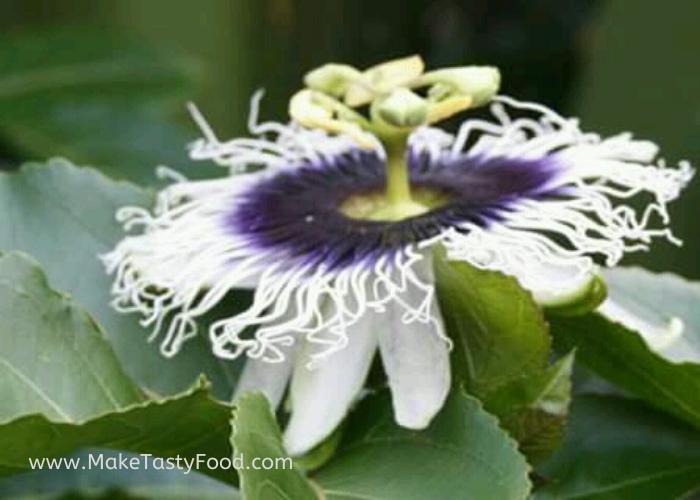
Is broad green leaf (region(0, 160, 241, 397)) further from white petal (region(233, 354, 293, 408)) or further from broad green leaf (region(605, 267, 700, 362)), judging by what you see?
broad green leaf (region(605, 267, 700, 362))

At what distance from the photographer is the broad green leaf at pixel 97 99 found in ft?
5.12

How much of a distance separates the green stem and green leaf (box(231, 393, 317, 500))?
0.50 feet

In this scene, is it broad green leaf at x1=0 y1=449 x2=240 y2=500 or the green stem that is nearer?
the green stem

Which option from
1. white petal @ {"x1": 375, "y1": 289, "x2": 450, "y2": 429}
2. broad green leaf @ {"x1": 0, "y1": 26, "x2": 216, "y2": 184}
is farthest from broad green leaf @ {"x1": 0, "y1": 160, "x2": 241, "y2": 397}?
broad green leaf @ {"x1": 0, "y1": 26, "x2": 216, "y2": 184}

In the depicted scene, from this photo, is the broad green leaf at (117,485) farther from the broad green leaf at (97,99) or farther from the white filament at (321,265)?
the broad green leaf at (97,99)

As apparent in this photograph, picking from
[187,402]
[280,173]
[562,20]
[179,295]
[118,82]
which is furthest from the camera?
[562,20]

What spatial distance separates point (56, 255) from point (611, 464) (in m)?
0.27

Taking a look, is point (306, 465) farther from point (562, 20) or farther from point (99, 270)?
point (562, 20)

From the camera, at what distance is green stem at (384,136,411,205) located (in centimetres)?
68

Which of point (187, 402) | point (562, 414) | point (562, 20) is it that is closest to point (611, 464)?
point (562, 414)

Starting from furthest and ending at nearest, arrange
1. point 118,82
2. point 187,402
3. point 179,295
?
point 118,82 → point 179,295 → point 187,402

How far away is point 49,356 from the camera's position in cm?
61

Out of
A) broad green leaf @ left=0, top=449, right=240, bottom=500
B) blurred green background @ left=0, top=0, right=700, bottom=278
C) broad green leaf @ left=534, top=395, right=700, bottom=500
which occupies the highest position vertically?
broad green leaf @ left=534, top=395, right=700, bottom=500

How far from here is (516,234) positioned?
2.13 feet
